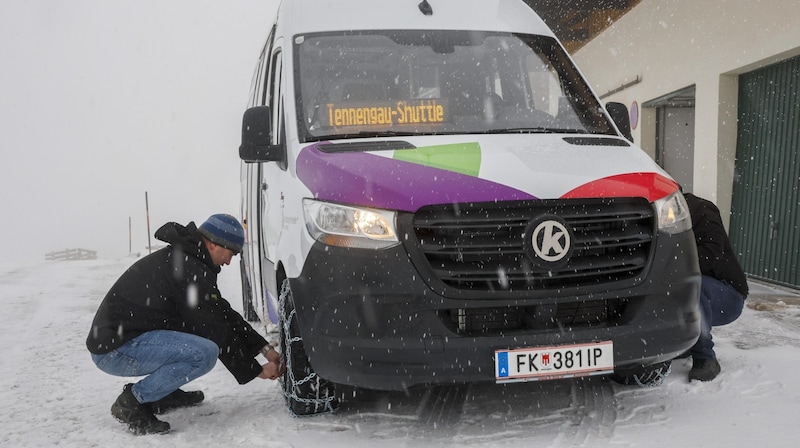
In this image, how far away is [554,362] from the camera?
3598 millimetres

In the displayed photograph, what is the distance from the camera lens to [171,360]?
4.17 meters

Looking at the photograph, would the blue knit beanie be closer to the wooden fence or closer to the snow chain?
the snow chain

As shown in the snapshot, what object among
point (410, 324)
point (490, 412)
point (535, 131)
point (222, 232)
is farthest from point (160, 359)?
point (535, 131)

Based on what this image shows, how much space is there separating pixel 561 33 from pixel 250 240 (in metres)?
12.3

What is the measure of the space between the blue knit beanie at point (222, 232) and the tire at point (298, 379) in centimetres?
34

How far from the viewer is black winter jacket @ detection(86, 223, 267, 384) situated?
162 inches

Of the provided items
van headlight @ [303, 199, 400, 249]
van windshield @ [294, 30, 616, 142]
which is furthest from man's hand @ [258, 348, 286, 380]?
van windshield @ [294, 30, 616, 142]

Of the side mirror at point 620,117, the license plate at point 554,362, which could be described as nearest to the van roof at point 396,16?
the side mirror at point 620,117

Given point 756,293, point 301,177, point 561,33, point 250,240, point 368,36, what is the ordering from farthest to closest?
point 561,33 → point 756,293 → point 250,240 → point 368,36 → point 301,177

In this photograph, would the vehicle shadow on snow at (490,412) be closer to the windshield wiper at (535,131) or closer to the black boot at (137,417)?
the black boot at (137,417)

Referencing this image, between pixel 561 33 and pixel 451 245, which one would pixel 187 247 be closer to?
pixel 451 245

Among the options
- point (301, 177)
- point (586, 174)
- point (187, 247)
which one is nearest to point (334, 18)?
point (301, 177)

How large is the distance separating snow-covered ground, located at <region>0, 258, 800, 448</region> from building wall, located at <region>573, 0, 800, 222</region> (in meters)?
4.44

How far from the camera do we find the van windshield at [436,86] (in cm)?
445
